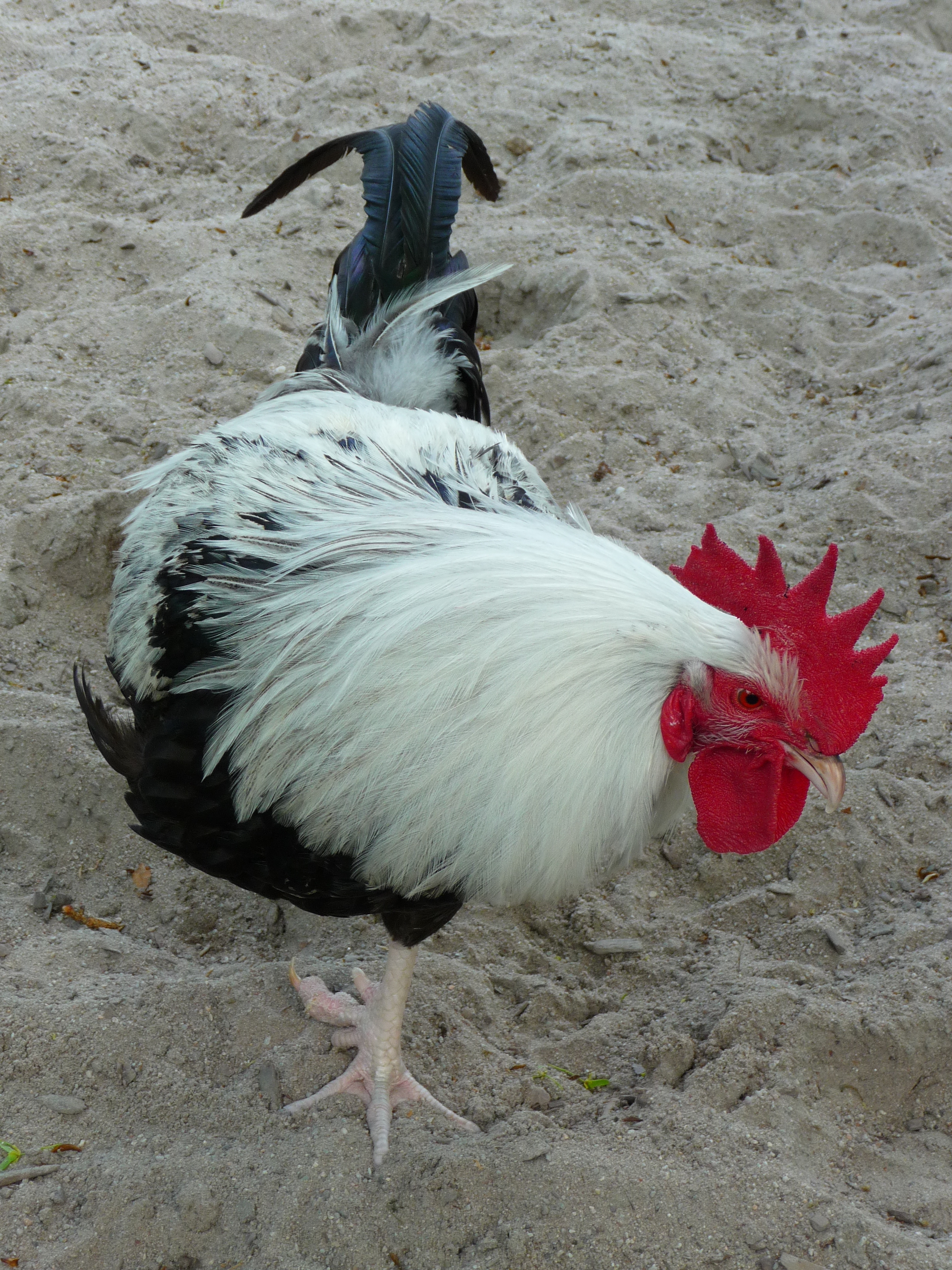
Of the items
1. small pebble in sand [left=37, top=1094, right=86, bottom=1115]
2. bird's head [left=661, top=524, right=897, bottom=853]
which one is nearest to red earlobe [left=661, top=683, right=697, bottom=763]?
bird's head [left=661, top=524, right=897, bottom=853]

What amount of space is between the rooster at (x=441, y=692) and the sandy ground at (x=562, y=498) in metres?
0.33

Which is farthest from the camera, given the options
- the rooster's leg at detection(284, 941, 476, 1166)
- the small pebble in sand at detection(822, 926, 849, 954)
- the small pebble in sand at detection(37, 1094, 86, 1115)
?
the small pebble in sand at detection(822, 926, 849, 954)

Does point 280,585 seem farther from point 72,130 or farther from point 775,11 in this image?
point 775,11

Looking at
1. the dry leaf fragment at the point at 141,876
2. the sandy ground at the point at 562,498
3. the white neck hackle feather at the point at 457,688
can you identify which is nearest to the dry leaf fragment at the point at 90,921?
the sandy ground at the point at 562,498

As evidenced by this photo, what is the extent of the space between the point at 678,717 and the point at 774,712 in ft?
0.56

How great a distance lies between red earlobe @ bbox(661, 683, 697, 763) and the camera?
1862mm

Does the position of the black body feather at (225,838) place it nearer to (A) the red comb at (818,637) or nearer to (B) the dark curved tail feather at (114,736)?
(B) the dark curved tail feather at (114,736)

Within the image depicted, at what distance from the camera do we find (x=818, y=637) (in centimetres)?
190

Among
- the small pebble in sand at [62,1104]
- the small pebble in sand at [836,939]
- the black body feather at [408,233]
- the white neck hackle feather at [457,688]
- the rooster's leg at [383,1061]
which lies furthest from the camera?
the black body feather at [408,233]

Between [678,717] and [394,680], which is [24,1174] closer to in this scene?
[394,680]

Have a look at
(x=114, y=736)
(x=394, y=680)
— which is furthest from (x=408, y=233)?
(x=394, y=680)

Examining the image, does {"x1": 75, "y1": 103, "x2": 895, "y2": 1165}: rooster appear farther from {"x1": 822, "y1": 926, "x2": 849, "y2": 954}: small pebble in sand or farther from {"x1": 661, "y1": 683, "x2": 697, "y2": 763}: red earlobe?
{"x1": 822, "y1": 926, "x2": 849, "y2": 954}: small pebble in sand

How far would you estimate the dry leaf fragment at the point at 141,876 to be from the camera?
2.87 m

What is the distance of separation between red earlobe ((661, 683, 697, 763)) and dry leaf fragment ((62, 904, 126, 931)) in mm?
1647
